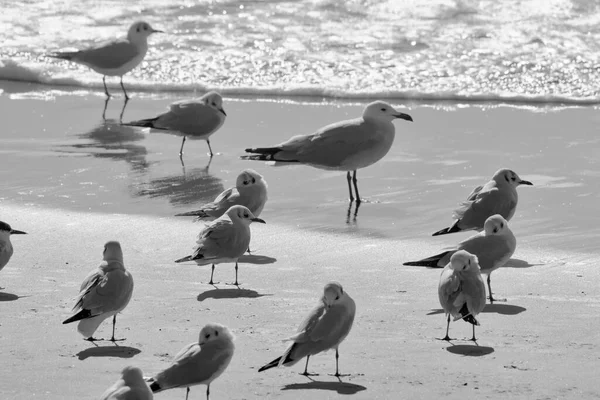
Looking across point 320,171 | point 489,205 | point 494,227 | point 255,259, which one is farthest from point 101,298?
point 320,171

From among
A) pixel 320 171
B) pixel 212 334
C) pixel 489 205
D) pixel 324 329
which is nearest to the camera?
pixel 212 334

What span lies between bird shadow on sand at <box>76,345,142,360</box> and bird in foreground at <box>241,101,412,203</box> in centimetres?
417

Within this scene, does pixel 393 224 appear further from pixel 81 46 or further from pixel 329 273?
pixel 81 46

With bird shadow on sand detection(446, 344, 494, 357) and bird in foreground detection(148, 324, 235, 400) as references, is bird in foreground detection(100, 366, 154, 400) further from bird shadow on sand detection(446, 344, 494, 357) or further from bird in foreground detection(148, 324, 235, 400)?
bird shadow on sand detection(446, 344, 494, 357)

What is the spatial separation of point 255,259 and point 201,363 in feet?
9.19

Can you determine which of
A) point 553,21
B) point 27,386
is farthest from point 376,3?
point 27,386

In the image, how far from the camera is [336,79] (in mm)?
15938

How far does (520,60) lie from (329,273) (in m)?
9.30

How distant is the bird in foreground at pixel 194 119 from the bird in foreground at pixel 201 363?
623 centimetres

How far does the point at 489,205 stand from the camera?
8.66 m

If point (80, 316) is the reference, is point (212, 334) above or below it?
above

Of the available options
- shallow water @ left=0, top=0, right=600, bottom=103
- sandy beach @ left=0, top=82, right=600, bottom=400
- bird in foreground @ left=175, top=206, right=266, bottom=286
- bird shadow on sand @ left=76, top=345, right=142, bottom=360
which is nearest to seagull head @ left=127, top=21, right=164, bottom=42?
shallow water @ left=0, top=0, right=600, bottom=103

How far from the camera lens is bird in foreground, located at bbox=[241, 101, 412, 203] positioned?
10.3m

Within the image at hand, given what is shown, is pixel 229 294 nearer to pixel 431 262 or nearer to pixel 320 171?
pixel 431 262
